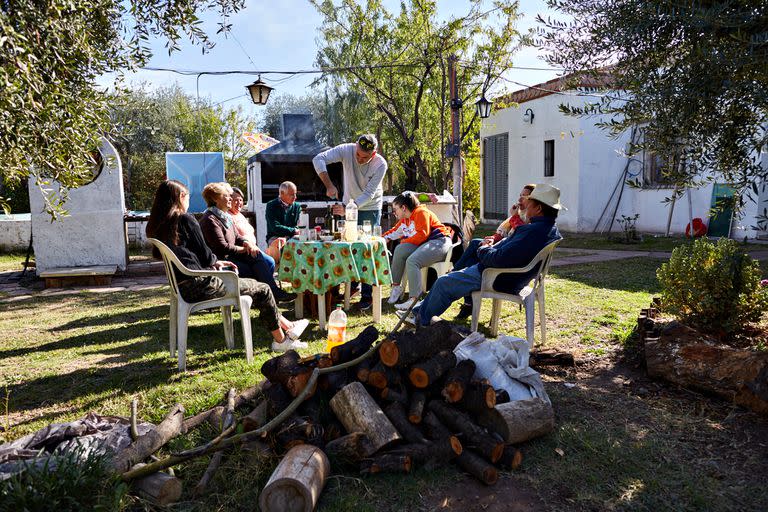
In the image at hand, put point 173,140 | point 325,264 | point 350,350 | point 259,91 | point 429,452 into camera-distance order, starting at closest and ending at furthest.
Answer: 1. point 429,452
2. point 350,350
3. point 325,264
4. point 259,91
5. point 173,140

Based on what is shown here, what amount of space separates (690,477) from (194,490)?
2.38 metres

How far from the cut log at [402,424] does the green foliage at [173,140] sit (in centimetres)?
2216

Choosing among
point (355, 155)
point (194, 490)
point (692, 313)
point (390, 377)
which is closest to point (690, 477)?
point (390, 377)

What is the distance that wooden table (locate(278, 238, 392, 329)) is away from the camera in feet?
17.2

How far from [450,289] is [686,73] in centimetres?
230

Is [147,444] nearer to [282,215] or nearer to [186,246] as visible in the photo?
[186,246]

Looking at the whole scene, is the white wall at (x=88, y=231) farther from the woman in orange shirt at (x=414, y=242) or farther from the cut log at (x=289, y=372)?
the cut log at (x=289, y=372)

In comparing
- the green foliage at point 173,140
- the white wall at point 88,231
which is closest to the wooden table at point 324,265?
the white wall at point 88,231

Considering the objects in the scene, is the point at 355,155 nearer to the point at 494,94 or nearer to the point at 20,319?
the point at 20,319

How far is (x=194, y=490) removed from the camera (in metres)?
2.53

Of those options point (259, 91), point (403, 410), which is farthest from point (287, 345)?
point (259, 91)

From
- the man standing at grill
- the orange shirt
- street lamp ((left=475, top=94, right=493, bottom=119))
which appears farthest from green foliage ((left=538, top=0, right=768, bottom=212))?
street lamp ((left=475, top=94, right=493, bottom=119))

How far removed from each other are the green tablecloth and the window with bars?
12.1 metres

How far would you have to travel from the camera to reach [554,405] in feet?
11.4
